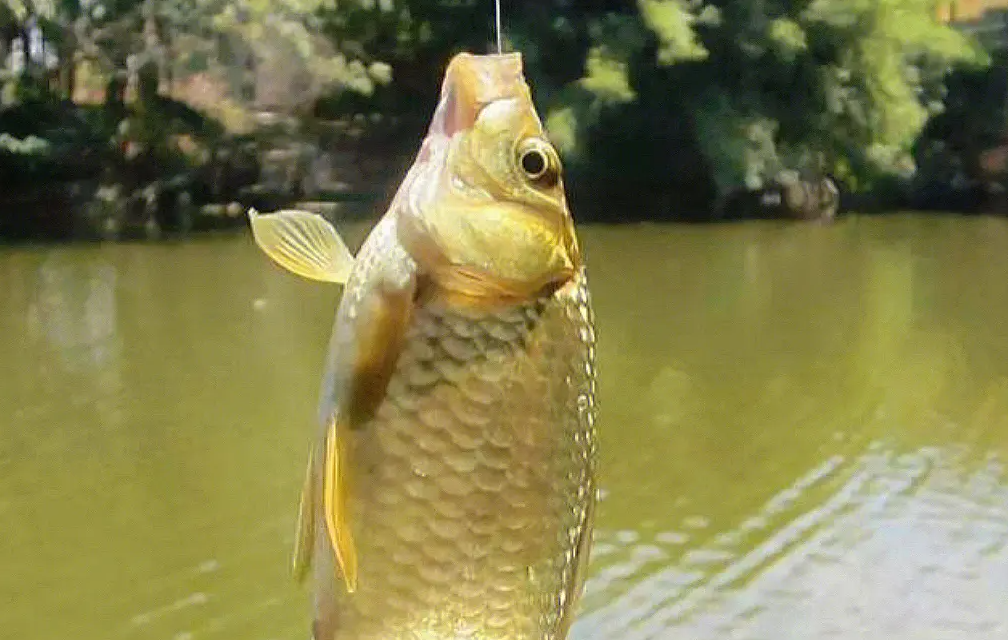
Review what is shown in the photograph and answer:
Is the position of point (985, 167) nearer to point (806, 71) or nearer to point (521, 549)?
point (806, 71)

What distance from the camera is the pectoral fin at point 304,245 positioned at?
1.03 meters

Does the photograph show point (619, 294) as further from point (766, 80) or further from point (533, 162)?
point (533, 162)

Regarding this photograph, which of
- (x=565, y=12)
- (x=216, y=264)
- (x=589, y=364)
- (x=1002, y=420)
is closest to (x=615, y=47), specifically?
(x=565, y=12)

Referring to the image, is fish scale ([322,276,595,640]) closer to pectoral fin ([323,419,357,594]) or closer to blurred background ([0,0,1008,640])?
pectoral fin ([323,419,357,594])

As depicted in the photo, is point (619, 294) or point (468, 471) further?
point (619, 294)

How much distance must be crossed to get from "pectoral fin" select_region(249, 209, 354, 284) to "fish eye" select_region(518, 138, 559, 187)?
0.51ft

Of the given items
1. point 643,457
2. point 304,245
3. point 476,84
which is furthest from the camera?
point 643,457

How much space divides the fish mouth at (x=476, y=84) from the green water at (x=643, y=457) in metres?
3.27

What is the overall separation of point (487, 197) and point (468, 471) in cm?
17

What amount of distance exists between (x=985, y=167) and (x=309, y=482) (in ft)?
49.0

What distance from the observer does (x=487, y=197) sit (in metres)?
0.94

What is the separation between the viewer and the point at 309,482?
3.17 ft

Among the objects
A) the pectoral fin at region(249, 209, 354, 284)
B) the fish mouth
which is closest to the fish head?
the fish mouth

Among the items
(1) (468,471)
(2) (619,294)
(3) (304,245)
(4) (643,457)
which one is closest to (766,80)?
(2) (619,294)
